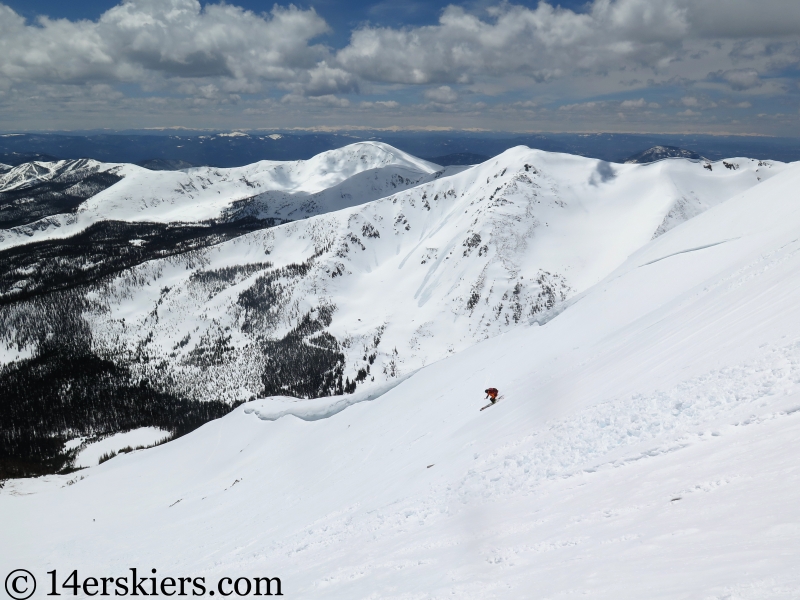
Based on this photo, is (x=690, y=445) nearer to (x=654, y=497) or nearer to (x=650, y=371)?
(x=654, y=497)

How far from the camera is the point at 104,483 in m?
54.2

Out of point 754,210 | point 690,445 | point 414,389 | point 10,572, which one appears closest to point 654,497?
point 690,445

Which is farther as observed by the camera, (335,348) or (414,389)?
(335,348)

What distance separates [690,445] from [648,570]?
5375 mm

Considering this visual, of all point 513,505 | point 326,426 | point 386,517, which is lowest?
point 326,426

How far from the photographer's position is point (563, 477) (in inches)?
545

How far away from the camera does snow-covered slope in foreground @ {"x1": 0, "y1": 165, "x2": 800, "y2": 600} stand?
869 centimetres

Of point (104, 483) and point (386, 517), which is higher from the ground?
point (386, 517)

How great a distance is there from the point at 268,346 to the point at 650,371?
174 metres

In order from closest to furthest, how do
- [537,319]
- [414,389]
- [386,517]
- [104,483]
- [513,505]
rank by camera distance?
[513,505] → [386,517] → [414,389] → [537,319] → [104,483]

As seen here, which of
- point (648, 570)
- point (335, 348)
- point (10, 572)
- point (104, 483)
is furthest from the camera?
point (335, 348)

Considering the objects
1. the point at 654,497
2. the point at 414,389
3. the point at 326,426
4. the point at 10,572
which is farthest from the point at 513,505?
the point at 10,572

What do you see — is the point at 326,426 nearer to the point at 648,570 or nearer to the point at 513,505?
the point at 513,505

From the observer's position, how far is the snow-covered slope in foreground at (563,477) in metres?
8.69
